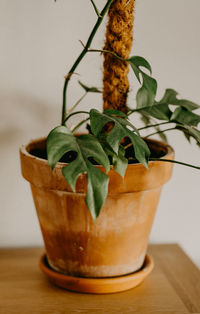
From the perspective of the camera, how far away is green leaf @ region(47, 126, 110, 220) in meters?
0.60

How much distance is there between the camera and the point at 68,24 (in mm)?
1070

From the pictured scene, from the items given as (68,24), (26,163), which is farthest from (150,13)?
(26,163)

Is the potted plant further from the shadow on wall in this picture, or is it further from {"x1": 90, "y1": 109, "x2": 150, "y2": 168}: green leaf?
the shadow on wall

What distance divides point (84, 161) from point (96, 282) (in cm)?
36

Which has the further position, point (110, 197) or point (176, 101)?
point (176, 101)

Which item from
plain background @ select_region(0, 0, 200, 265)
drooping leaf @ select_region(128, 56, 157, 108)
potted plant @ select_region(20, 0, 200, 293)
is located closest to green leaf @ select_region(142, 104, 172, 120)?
potted plant @ select_region(20, 0, 200, 293)

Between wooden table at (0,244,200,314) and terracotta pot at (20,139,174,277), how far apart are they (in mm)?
58

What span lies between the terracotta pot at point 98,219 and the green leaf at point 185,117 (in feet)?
0.26

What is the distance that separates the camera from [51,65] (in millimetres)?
1090

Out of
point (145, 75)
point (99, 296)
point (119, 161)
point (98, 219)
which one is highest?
point (145, 75)

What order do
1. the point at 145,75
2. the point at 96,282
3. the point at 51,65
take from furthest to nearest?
the point at 51,65 → the point at 96,282 → the point at 145,75

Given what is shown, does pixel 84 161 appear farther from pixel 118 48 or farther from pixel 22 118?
pixel 22 118

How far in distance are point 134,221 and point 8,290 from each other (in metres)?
0.36

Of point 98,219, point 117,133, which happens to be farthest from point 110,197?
point 117,133
